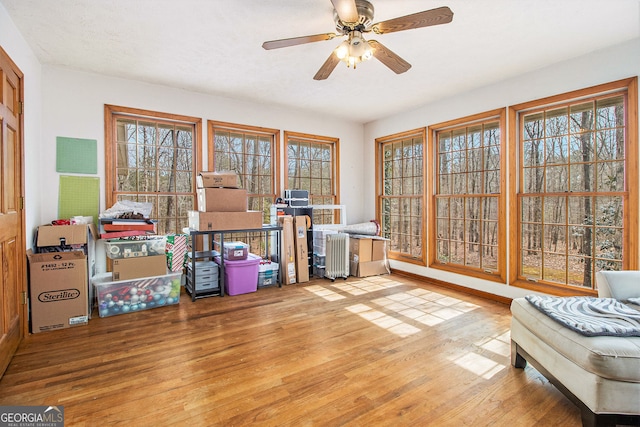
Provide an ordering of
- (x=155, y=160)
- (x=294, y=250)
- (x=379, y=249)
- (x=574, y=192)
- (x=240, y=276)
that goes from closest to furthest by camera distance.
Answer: (x=574, y=192) → (x=240, y=276) → (x=155, y=160) → (x=294, y=250) → (x=379, y=249)

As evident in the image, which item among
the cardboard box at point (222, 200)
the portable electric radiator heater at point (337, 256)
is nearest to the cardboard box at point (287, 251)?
the portable electric radiator heater at point (337, 256)

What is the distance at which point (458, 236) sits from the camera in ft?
15.0

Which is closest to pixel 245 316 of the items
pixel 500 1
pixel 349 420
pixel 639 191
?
pixel 349 420

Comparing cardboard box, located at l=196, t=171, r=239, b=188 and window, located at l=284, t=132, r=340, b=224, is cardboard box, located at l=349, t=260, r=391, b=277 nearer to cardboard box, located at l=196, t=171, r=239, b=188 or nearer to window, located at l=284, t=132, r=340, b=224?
window, located at l=284, t=132, r=340, b=224

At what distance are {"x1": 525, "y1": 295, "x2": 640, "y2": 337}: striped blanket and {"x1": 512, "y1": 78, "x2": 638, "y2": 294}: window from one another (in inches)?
53.9

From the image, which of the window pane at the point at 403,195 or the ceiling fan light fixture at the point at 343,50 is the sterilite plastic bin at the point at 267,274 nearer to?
the window pane at the point at 403,195

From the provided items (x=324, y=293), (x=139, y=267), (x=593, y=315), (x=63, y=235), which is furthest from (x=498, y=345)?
(x=63, y=235)

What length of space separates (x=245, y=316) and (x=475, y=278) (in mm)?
3044

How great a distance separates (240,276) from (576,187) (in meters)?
4.06

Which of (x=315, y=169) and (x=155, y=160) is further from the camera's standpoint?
(x=315, y=169)

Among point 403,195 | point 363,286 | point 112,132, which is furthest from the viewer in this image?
point 403,195

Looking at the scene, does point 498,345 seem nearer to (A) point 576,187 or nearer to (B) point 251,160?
(A) point 576,187

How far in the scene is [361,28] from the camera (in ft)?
7.85

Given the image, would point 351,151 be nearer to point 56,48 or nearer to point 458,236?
point 458,236
